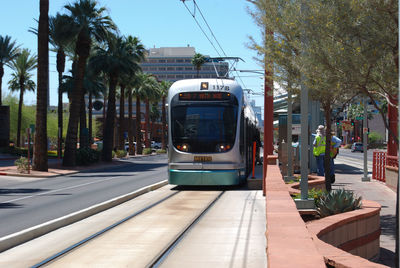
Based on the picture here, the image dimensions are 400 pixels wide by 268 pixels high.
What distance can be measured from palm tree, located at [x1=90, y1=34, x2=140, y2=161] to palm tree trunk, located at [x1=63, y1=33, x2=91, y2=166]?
1055cm

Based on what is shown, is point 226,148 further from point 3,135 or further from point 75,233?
point 3,135

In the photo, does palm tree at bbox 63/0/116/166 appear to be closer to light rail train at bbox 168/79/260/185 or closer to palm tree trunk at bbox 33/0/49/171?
palm tree trunk at bbox 33/0/49/171

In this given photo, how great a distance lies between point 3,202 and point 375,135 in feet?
331

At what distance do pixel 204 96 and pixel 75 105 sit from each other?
19.7m

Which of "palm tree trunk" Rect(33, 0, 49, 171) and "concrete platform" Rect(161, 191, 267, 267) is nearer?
"concrete platform" Rect(161, 191, 267, 267)

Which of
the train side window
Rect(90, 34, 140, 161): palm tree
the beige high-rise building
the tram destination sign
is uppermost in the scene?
the beige high-rise building

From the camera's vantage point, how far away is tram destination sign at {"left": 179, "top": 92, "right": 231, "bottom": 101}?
671 inches

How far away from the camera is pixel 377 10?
23.2ft

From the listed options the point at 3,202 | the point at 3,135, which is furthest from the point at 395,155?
the point at 3,135

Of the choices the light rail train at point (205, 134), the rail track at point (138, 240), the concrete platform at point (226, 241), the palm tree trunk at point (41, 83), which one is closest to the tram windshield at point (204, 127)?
the light rail train at point (205, 134)

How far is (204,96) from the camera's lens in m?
17.1

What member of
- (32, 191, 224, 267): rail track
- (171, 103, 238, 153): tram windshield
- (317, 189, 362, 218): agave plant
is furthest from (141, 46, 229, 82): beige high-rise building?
(317, 189, 362, 218): agave plant

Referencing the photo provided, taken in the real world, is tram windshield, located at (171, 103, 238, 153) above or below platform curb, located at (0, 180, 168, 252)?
above

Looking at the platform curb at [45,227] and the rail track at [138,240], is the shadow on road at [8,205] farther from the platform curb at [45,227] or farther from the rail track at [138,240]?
the rail track at [138,240]
